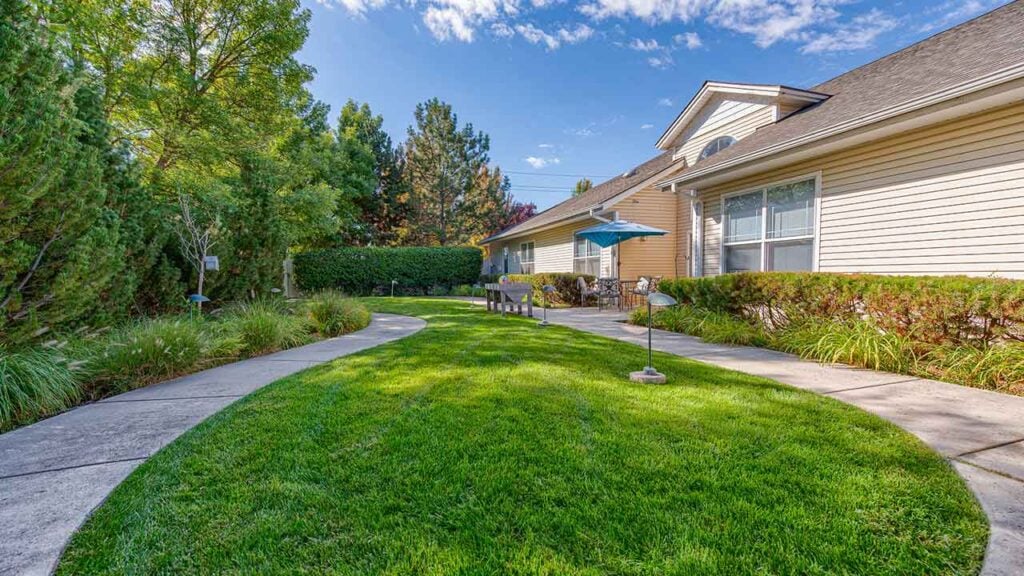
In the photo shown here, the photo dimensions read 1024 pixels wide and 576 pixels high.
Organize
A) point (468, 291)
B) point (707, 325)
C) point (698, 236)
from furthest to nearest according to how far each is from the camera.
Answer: point (468, 291)
point (698, 236)
point (707, 325)

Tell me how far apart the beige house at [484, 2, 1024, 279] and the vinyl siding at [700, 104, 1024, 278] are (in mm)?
13

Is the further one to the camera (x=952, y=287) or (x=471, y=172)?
(x=471, y=172)

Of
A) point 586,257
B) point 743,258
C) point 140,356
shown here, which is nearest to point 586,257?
point 586,257

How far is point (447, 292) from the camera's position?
20344mm

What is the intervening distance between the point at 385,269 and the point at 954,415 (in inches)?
738

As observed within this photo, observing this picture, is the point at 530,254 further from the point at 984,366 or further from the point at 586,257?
the point at 984,366

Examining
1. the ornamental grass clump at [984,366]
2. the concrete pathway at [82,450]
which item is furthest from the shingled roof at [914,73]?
the concrete pathway at [82,450]

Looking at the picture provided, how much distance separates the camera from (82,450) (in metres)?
2.49

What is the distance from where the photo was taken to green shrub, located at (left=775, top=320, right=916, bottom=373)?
4.27 meters

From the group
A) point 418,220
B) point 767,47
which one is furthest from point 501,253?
point 767,47

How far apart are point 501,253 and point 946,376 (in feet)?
62.3

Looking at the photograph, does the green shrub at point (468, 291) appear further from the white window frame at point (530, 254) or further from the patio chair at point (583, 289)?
the patio chair at point (583, 289)

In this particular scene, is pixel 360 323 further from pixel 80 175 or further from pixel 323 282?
pixel 323 282

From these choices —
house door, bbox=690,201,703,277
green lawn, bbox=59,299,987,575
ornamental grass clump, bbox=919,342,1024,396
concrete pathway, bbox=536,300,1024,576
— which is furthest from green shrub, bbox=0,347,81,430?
house door, bbox=690,201,703,277
